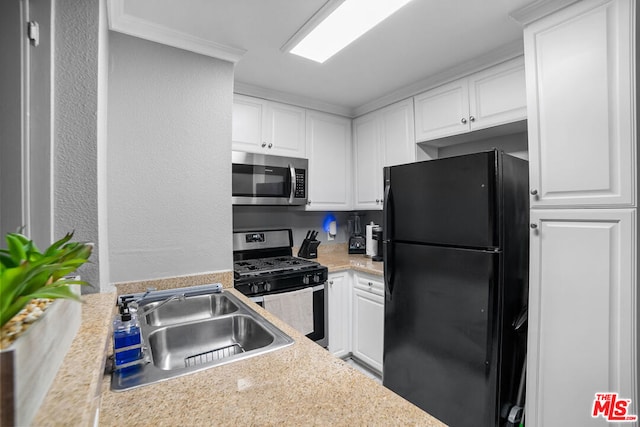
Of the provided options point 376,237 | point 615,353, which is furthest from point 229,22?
point 615,353

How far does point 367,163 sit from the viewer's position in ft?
9.45

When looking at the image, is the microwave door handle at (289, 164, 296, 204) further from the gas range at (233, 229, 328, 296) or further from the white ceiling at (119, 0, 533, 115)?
the white ceiling at (119, 0, 533, 115)

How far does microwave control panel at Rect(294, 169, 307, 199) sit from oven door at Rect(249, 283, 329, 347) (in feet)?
2.66

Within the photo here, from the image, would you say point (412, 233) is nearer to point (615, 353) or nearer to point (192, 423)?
point (615, 353)

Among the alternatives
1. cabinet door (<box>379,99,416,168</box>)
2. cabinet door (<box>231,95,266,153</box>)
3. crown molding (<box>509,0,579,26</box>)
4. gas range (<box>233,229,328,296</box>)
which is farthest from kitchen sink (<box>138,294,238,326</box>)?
crown molding (<box>509,0,579,26</box>)

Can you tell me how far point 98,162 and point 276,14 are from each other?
1.15 metres

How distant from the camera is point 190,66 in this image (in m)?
1.70

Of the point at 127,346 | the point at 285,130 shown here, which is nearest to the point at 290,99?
the point at 285,130

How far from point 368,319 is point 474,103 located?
5.93 ft

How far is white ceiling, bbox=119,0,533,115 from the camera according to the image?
4.83 ft

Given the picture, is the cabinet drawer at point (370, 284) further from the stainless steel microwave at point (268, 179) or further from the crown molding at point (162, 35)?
the crown molding at point (162, 35)

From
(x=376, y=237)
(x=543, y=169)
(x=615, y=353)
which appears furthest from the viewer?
(x=376, y=237)

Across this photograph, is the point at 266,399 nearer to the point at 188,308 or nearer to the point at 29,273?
the point at 29,273

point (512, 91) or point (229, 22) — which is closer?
point (229, 22)
